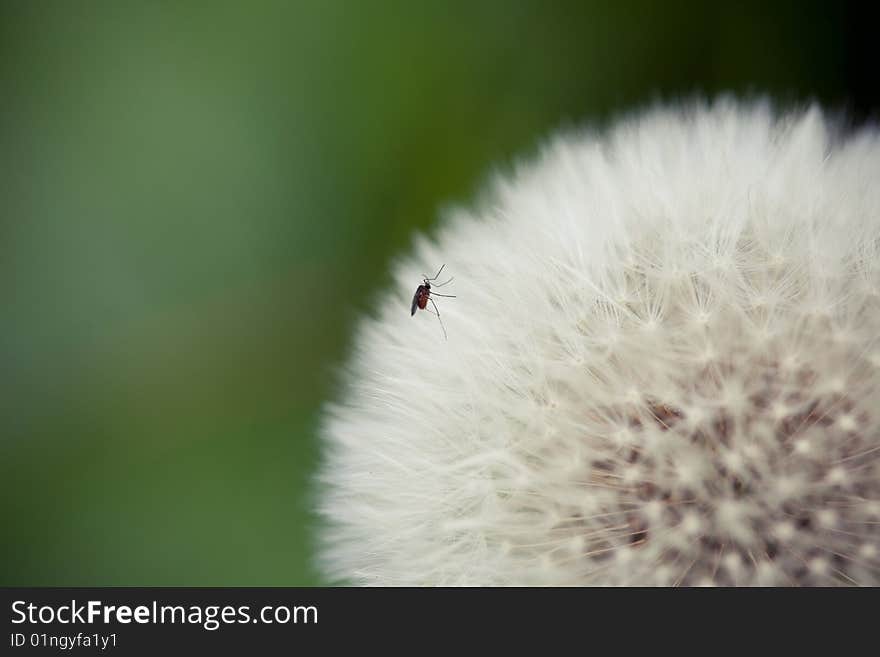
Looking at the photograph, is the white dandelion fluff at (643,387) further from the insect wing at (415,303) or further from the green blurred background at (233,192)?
the green blurred background at (233,192)

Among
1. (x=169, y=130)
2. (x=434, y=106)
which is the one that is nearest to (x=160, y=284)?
(x=169, y=130)

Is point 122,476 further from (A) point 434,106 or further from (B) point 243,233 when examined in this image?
(A) point 434,106

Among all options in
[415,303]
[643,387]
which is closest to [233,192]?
[415,303]

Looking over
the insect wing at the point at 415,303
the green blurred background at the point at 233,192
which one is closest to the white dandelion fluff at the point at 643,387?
the insect wing at the point at 415,303

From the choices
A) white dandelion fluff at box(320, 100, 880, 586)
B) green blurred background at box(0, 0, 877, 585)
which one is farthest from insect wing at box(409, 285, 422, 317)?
green blurred background at box(0, 0, 877, 585)

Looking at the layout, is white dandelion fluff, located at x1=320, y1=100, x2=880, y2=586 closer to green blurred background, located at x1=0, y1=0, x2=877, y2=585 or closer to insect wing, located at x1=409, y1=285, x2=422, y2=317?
insect wing, located at x1=409, y1=285, x2=422, y2=317

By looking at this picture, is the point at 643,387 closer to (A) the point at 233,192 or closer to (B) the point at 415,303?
(B) the point at 415,303
